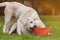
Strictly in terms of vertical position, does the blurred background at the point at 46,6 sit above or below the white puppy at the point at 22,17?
below

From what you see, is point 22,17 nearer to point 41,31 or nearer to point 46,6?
point 41,31

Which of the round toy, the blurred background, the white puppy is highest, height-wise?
the white puppy

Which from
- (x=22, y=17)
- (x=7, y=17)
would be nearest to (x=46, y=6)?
(x=7, y=17)

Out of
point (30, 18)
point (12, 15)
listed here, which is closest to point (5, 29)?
point (12, 15)

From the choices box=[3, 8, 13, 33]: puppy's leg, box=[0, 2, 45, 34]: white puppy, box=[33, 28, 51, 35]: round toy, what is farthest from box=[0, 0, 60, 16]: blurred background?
box=[33, 28, 51, 35]: round toy

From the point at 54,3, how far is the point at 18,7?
6365 millimetres

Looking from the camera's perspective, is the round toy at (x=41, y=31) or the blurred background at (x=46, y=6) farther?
the blurred background at (x=46, y=6)

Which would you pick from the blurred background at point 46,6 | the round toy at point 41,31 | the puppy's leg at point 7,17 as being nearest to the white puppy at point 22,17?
the puppy's leg at point 7,17

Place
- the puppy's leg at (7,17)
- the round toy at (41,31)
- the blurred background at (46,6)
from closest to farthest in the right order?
1. the round toy at (41,31)
2. the puppy's leg at (7,17)
3. the blurred background at (46,6)

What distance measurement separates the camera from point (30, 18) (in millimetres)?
5863

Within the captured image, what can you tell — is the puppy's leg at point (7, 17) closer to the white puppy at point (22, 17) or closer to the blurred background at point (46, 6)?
the white puppy at point (22, 17)

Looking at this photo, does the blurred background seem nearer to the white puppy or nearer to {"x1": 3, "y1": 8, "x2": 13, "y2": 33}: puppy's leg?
{"x1": 3, "y1": 8, "x2": 13, "y2": 33}: puppy's leg

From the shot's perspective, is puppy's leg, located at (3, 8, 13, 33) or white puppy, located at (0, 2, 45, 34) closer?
white puppy, located at (0, 2, 45, 34)

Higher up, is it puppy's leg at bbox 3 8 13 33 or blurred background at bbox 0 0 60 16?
puppy's leg at bbox 3 8 13 33
